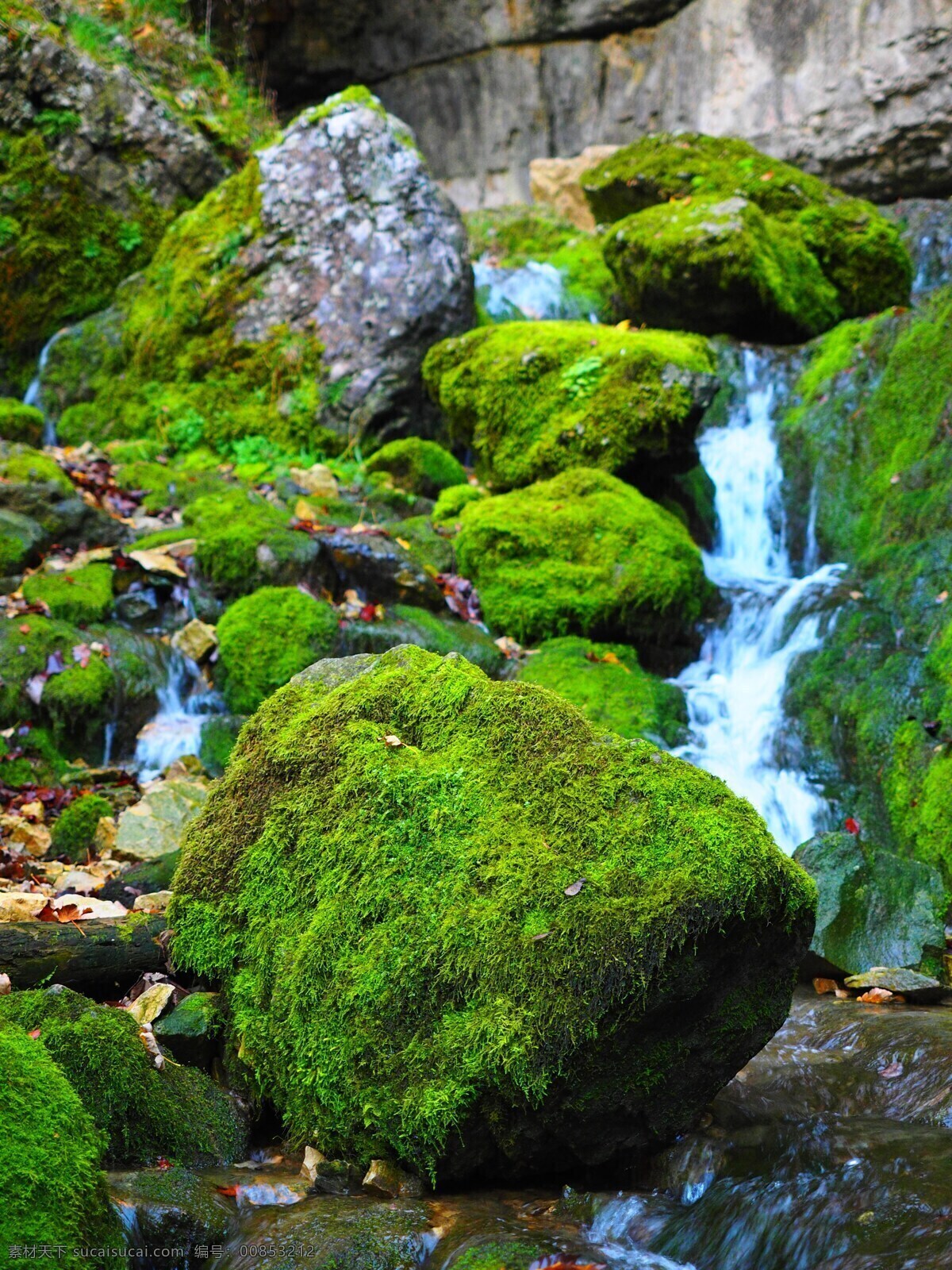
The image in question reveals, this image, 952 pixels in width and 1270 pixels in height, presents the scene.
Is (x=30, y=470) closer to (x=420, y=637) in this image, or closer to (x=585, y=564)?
(x=420, y=637)

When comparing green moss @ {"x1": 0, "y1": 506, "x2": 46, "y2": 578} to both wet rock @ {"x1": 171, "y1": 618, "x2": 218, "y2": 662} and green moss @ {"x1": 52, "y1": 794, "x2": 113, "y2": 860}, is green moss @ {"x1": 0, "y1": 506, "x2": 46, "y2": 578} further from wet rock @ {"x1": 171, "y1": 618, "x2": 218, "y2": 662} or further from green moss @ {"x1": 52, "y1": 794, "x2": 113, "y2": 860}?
green moss @ {"x1": 52, "y1": 794, "x2": 113, "y2": 860}

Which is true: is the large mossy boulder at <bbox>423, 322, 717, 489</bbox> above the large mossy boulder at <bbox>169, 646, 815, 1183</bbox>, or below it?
above

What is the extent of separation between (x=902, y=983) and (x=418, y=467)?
6.59 meters

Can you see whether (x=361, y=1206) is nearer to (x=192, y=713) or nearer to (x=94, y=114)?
(x=192, y=713)

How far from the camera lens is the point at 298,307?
11.7 metres

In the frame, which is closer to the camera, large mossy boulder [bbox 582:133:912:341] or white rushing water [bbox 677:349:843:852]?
white rushing water [bbox 677:349:843:852]

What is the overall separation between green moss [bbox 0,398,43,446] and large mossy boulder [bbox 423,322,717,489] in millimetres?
3962

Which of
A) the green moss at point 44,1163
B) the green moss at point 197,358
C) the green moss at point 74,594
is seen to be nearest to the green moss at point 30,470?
the green moss at point 74,594

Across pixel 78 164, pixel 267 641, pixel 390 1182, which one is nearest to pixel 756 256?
pixel 267 641

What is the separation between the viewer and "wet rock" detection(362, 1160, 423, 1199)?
3.12 m

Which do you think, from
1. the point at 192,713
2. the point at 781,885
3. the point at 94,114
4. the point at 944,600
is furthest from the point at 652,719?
the point at 94,114

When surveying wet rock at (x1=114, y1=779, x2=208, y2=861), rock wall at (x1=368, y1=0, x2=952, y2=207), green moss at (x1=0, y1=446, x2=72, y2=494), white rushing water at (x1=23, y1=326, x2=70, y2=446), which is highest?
rock wall at (x1=368, y1=0, x2=952, y2=207)

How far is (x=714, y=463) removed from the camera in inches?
400

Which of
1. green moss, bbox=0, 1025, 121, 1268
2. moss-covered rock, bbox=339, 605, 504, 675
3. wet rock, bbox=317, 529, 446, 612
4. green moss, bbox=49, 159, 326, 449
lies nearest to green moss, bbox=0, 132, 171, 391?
green moss, bbox=49, 159, 326, 449
